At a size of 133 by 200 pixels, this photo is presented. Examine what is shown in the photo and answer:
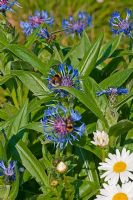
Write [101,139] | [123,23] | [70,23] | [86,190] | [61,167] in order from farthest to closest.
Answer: [70,23] → [123,23] → [86,190] → [101,139] → [61,167]

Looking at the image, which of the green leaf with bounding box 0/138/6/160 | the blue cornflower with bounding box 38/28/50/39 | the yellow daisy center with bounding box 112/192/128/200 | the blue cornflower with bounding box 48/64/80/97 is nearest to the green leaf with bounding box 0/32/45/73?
the blue cornflower with bounding box 38/28/50/39

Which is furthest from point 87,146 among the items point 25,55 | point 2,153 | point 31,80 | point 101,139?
point 25,55

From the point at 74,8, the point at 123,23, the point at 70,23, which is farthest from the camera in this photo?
the point at 74,8

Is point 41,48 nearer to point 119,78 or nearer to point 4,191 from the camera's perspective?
point 119,78

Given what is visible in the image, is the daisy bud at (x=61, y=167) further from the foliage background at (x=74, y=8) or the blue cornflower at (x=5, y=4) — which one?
the foliage background at (x=74, y=8)

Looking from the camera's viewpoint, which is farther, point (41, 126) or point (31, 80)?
point (31, 80)

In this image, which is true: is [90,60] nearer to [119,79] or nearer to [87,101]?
[119,79]

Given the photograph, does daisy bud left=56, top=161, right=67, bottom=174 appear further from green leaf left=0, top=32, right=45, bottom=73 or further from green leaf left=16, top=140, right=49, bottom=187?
green leaf left=0, top=32, right=45, bottom=73

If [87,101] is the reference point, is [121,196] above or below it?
below
